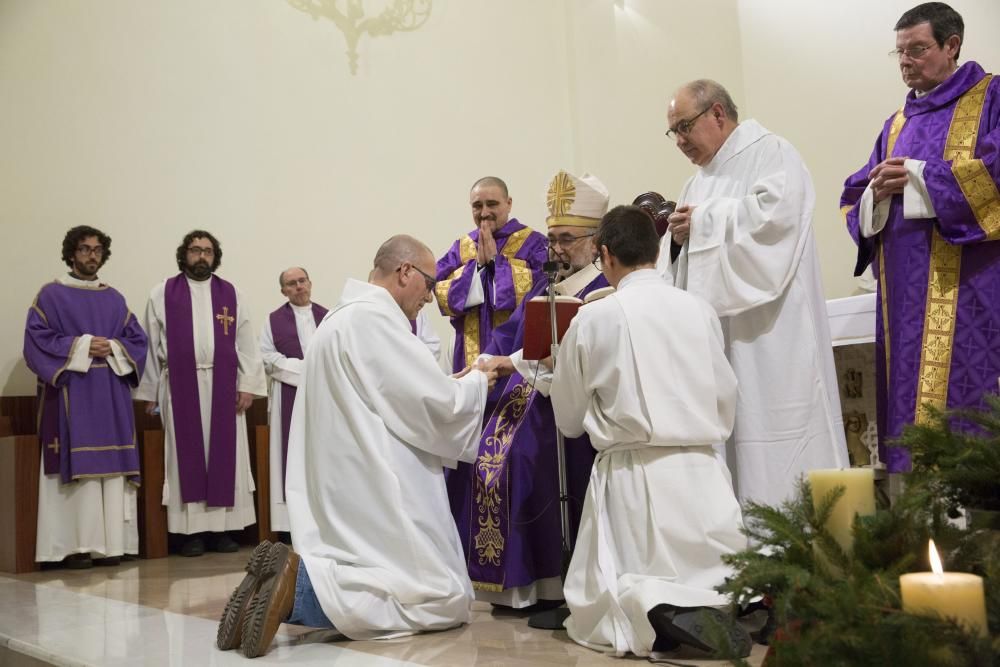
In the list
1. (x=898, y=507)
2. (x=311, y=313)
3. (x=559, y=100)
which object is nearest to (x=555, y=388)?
(x=898, y=507)

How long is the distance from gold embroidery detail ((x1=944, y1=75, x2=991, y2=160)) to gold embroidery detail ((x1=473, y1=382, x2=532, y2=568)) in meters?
1.99

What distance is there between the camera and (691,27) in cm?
942

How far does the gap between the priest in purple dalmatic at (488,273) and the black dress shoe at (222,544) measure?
8.99ft

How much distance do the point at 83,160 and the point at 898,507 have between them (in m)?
8.32

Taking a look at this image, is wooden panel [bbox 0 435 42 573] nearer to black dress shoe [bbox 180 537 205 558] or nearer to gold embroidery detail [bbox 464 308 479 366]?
black dress shoe [bbox 180 537 205 558]

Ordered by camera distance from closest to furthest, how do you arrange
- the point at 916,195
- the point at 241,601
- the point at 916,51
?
the point at 241,601, the point at 916,195, the point at 916,51

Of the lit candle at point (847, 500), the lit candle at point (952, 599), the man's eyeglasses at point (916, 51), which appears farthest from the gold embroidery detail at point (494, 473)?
the lit candle at point (952, 599)

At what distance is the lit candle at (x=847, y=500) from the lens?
1493 mm

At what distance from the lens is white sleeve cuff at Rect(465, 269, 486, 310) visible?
5.95m

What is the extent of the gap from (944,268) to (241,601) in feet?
9.85

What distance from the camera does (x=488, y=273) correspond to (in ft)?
19.5

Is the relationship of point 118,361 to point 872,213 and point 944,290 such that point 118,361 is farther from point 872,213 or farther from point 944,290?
point 944,290

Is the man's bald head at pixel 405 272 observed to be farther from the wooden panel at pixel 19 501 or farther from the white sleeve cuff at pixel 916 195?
the wooden panel at pixel 19 501

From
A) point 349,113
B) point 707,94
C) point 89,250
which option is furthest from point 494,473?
point 349,113
